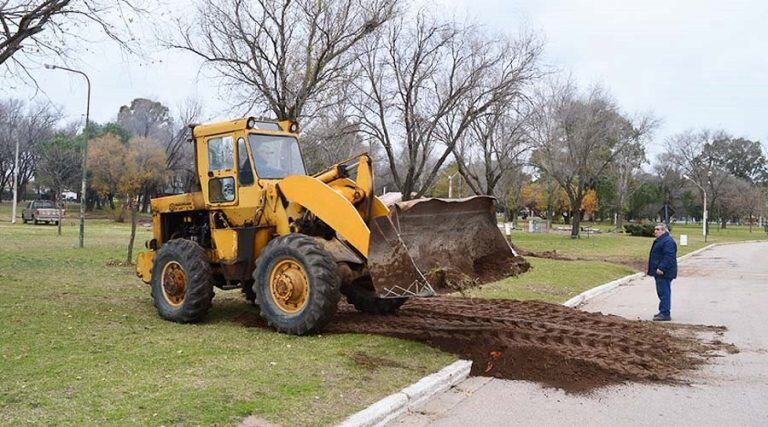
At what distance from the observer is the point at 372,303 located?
1055 cm

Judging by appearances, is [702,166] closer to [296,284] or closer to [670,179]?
[670,179]

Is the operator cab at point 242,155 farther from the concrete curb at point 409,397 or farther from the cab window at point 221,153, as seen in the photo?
the concrete curb at point 409,397

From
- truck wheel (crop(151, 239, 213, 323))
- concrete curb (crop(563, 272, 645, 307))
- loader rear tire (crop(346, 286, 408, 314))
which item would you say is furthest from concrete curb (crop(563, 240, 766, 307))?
truck wheel (crop(151, 239, 213, 323))

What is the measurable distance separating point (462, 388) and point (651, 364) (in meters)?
2.47

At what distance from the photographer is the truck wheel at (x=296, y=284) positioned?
27.8ft

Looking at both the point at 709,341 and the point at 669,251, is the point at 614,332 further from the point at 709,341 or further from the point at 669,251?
the point at 669,251

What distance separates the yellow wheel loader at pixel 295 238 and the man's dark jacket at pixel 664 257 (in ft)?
15.1

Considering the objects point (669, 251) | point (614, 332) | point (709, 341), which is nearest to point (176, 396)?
point (614, 332)

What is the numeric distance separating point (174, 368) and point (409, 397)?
2.37 meters

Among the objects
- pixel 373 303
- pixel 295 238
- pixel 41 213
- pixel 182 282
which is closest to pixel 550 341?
pixel 373 303

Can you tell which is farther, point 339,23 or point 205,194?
point 339,23

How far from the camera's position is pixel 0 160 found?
68.7 m

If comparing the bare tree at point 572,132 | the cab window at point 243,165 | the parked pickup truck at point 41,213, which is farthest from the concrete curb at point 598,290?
the parked pickup truck at point 41,213

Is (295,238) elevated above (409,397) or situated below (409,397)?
above
